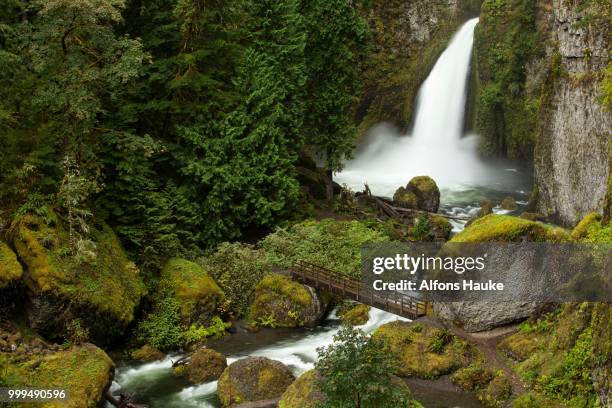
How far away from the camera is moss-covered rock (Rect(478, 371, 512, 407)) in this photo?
53.8 feet

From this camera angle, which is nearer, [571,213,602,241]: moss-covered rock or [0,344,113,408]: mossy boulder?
[0,344,113,408]: mossy boulder

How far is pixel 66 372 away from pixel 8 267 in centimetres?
394

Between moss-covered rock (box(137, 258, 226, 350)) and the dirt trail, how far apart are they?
25.8 feet

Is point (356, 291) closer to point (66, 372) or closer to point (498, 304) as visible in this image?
point (498, 304)

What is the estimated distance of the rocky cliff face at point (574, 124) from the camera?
28734 mm

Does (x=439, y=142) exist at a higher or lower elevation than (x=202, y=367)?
higher

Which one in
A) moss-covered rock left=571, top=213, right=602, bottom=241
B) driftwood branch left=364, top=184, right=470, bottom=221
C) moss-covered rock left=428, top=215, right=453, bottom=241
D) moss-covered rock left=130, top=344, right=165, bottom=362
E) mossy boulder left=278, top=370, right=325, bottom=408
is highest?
moss-covered rock left=571, top=213, right=602, bottom=241

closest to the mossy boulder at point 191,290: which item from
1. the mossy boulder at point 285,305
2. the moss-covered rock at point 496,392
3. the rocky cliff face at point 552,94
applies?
the mossy boulder at point 285,305

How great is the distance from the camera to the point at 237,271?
24.8 m

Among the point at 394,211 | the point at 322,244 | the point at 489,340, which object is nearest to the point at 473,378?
the point at 489,340

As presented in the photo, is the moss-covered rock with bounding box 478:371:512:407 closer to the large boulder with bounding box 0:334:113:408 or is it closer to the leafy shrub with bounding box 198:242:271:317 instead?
the leafy shrub with bounding box 198:242:271:317

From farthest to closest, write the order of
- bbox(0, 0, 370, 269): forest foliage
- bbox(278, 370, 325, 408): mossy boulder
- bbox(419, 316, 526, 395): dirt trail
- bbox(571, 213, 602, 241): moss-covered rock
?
bbox(0, 0, 370, 269): forest foliage, bbox(571, 213, 602, 241): moss-covered rock, bbox(419, 316, 526, 395): dirt trail, bbox(278, 370, 325, 408): mossy boulder

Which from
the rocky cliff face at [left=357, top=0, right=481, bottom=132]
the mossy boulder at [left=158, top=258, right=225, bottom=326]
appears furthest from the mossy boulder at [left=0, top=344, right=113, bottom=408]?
the rocky cliff face at [left=357, top=0, right=481, bottom=132]

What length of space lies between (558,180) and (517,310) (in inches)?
607
